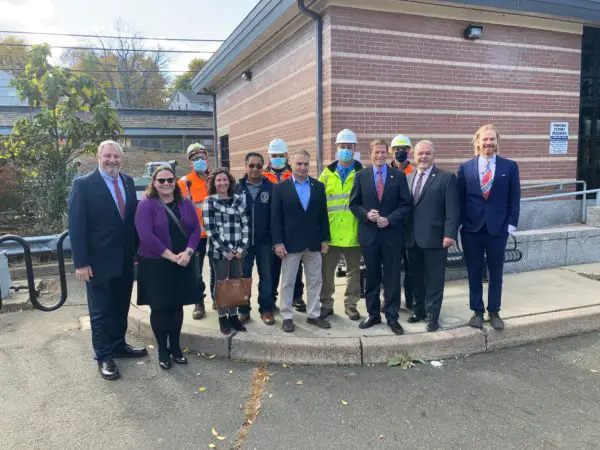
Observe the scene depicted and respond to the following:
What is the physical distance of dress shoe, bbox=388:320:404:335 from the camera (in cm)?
425

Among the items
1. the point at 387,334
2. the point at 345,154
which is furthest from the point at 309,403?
the point at 345,154

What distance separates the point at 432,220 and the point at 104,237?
2967 millimetres

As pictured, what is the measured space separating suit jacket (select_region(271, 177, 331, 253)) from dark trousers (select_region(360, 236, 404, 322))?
0.54m

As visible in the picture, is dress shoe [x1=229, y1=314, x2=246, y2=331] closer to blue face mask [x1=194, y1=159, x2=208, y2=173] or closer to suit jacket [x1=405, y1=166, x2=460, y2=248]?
blue face mask [x1=194, y1=159, x2=208, y2=173]

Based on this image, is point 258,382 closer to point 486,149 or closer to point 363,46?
point 486,149

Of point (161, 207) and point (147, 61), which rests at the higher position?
point (147, 61)

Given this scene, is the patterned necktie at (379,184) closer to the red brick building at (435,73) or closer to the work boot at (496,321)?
the work boot at (496,321)

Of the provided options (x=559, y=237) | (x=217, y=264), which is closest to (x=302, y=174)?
(x=217, y=264)

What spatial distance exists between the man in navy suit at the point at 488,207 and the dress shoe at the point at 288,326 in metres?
1.77

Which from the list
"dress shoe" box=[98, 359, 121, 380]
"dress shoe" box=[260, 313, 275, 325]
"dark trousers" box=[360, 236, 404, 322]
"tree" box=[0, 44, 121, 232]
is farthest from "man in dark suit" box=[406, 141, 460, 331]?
"tree" box=[0, 44, 121, 232]

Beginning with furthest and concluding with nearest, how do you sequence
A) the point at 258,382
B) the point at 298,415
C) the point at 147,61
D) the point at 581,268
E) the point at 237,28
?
the point at 147,61 → the point at 237,28 → the point at 581,268 → the point at 258,382 → the point at 298,415

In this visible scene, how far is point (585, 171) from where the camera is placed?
30.5 ft

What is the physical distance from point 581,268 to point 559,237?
542 mm

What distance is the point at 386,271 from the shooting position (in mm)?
4367
